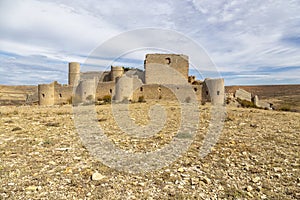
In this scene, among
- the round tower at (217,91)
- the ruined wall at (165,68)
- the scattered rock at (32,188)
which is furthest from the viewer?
the ruined wall at (165,68)

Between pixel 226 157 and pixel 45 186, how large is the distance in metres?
3.59

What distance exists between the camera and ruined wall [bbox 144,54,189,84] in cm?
2370

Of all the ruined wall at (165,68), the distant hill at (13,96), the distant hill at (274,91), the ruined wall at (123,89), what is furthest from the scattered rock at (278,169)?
the distant hill at (274,91)

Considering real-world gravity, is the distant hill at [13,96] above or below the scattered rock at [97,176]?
above

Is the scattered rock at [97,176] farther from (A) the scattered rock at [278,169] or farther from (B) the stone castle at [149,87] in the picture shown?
(B) the stone castle at [149,87]

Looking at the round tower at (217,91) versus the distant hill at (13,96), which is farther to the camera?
the distant hill at (13,96)

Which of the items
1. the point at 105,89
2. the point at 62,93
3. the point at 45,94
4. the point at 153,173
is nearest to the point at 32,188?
the point at 153,173

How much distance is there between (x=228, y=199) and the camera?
312 centimetres

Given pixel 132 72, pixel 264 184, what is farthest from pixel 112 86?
pixel 264 184

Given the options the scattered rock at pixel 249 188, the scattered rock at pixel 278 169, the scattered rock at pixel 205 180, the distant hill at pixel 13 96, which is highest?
the distant hill at pixel 13 96

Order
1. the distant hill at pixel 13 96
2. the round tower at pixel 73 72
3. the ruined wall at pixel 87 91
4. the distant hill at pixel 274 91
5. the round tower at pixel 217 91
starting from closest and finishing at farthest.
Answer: the round tower at pixel 217 91 → the ruined wall at pixel 87 91 → the round tower at pixel 73 72 → the distant hill at pixel 13 96 → the distant hill at pixel 274 91

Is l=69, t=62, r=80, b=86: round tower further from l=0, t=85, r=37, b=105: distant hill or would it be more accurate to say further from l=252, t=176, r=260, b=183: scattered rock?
l=252, t=176, r=260, b=183: scattered rock

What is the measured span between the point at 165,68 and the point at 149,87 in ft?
11.6

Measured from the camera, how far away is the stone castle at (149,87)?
21.0 meters
